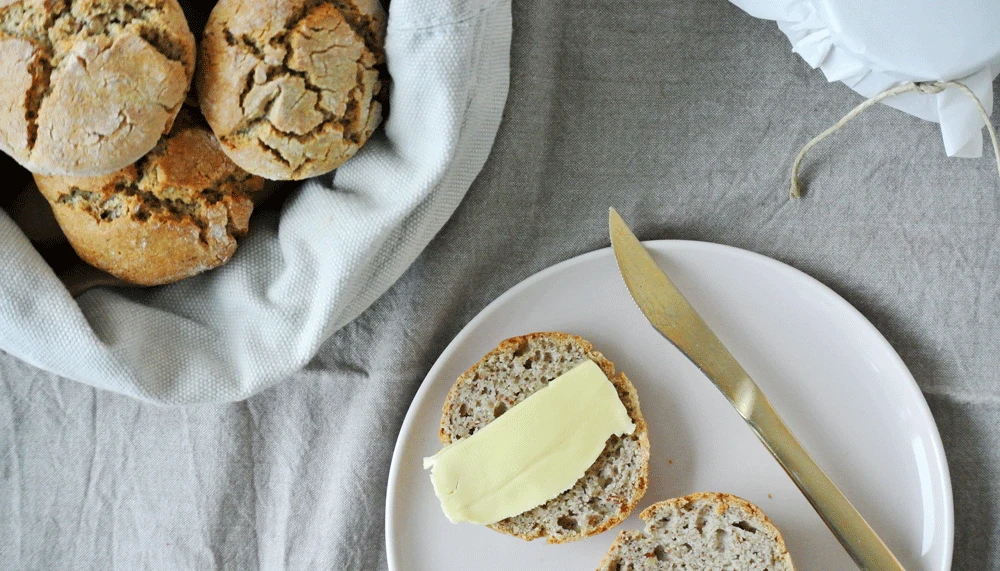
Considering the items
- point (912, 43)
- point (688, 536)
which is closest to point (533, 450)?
point (688, 536)

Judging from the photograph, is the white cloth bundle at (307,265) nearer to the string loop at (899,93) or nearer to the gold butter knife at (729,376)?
the gold butter knife at (729,376)

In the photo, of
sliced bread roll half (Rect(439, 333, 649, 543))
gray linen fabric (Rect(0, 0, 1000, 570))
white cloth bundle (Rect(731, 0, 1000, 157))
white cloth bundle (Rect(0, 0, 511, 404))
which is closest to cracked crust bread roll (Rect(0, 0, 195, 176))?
white cloth bundle (Rect(0, 0, 511, 404))

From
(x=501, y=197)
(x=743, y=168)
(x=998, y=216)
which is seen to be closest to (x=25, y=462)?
(x=501, y=197)

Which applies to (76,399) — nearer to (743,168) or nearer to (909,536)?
(743,168)

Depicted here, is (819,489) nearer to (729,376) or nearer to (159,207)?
(729,376)

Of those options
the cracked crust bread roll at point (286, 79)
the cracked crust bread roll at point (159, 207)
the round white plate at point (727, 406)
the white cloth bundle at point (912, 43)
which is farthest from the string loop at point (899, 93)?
the cracked crust bread roll at point (159, 207)

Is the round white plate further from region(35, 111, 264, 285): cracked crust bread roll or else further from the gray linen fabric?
region(35, 111, 264, 285): cracked crust bread roll
